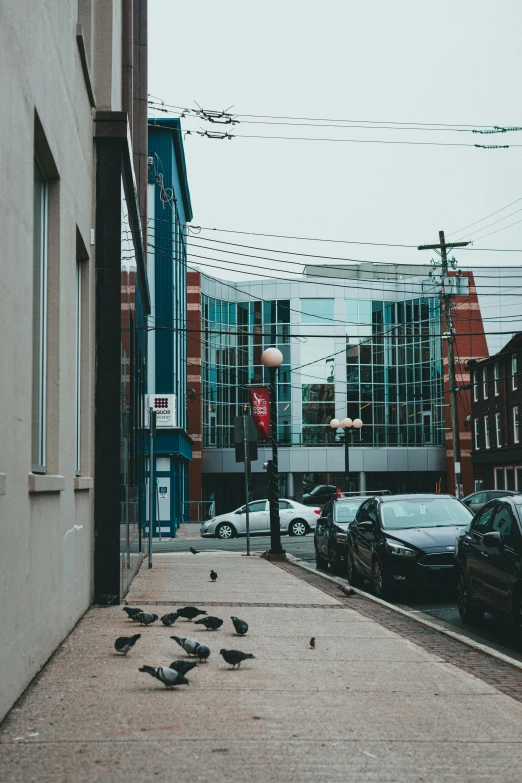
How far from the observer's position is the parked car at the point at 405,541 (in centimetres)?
1347

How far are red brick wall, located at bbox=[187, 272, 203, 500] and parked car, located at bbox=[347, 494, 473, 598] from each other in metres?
45.0

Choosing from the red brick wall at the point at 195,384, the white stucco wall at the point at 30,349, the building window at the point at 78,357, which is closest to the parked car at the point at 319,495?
the red brick wall at the point at 195,384

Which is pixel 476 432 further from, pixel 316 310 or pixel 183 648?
pixel 183 648

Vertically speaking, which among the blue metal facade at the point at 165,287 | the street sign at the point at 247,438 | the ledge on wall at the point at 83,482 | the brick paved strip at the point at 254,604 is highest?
the blue metal facade at the point at 165,287

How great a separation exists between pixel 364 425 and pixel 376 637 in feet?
179

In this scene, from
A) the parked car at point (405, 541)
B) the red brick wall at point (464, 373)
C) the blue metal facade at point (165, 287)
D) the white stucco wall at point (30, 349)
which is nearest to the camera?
the white stucco wall at point (30, 349)

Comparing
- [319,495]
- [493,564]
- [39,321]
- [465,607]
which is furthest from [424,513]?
[319,495]

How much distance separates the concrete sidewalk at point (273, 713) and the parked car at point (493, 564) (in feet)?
2.51

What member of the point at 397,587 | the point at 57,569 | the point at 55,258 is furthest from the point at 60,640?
the point at 397,587

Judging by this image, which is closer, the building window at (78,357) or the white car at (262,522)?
the building window at (78,357)

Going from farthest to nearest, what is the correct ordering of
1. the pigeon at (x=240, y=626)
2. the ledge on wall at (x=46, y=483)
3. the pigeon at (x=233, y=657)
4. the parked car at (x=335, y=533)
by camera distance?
the parked car at (x=335, y=533), the pigeon at (x=240, y=626), the pigeon at (x=233, y=657), the ledge on wall at (x=46, y=483)

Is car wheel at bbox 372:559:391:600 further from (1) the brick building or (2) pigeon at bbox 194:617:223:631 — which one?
(1) the brick building

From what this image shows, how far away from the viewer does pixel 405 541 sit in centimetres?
1377

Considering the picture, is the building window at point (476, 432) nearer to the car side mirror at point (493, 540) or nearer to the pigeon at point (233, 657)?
the car side mirror at point (493, 540)
